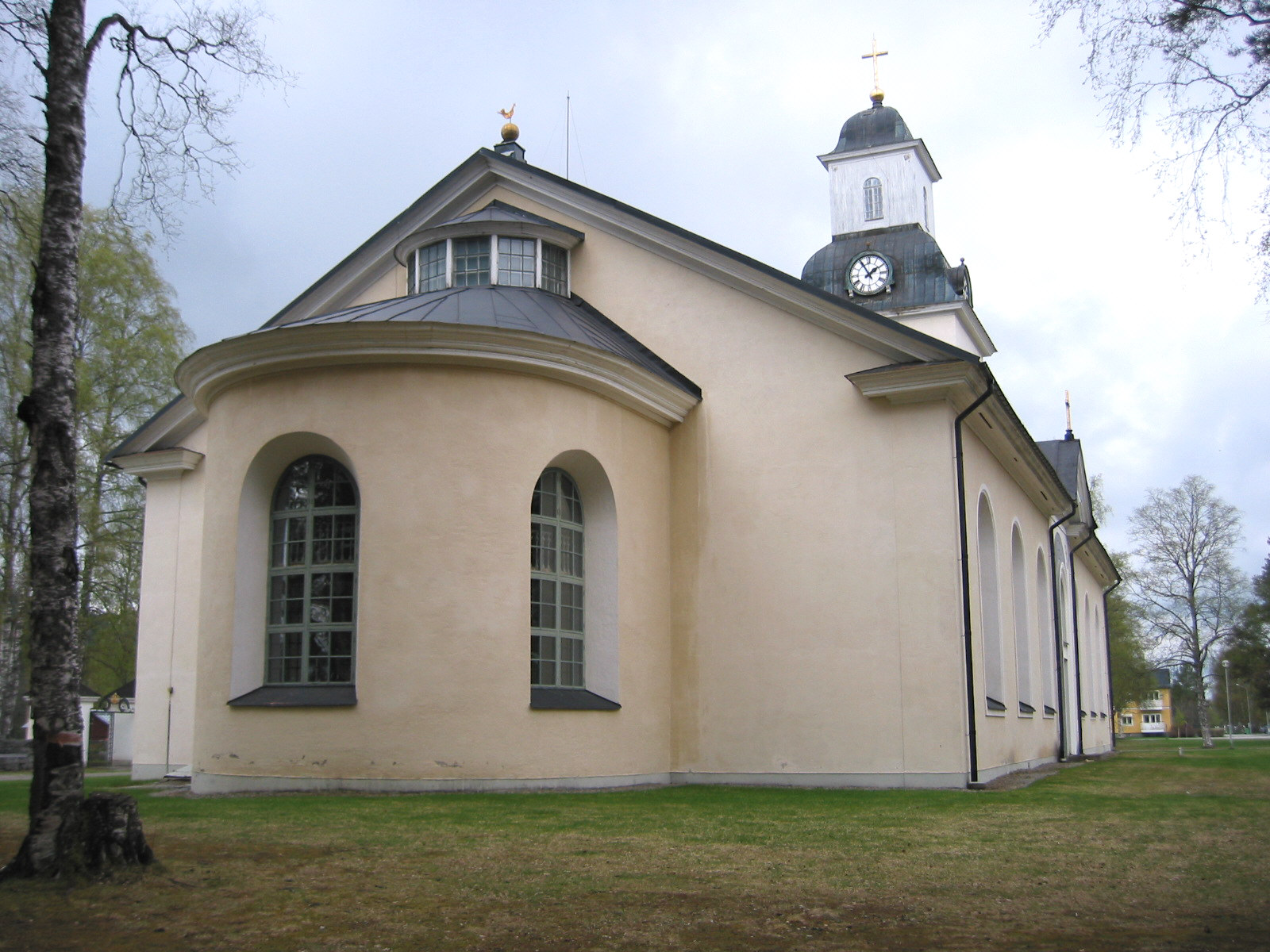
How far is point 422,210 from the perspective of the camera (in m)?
20.4

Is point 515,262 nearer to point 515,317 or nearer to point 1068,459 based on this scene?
point 515,317

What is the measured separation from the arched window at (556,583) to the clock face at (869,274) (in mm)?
19884

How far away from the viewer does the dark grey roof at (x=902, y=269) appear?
32.7 meters

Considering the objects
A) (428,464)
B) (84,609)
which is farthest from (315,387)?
(84,609)

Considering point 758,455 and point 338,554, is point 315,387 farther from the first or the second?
point 758,455

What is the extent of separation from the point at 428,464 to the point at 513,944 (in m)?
8.47

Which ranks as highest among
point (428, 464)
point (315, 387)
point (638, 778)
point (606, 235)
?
point (606, 235)

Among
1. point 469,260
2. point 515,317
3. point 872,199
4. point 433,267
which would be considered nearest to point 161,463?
point 433,267

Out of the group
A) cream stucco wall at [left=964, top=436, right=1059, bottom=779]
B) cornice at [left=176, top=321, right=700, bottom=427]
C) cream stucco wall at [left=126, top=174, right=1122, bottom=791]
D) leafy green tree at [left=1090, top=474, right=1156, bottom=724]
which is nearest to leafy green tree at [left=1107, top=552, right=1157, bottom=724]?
leafy green tree at [left=1090, top=474, right=1156, bottom=724]

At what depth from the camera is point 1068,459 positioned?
3192 cm

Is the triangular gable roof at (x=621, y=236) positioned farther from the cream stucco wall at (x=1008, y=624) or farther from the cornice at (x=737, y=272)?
the cream stucco wall at (x=1008, y=624)

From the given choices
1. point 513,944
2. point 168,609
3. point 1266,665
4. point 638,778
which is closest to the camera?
point 513,944

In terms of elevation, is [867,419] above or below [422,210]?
below

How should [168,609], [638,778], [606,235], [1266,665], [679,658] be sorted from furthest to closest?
1. [1266,665]
2. [168,609]
3. [606,235]
4. [679,658]
5. [638,778]
